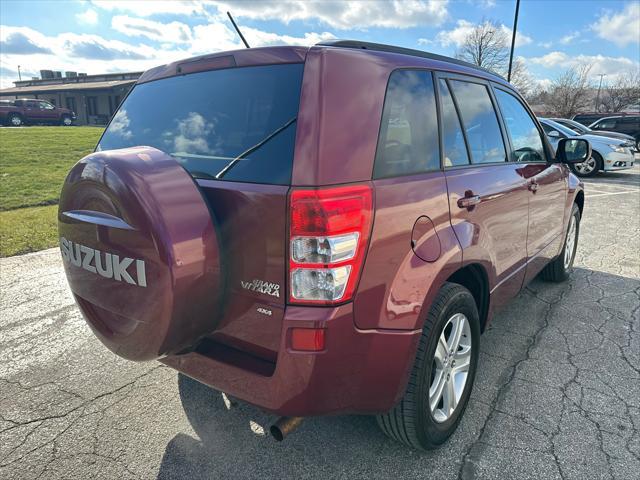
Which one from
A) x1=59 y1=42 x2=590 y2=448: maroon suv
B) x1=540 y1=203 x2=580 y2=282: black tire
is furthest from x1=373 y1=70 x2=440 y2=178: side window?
x1=540 y1=203 x2=580 y2=282: black tire

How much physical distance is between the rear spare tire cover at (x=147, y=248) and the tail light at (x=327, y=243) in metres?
0.36

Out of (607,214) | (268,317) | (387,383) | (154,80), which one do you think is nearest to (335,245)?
(268,317)

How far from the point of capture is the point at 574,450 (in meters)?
2.22

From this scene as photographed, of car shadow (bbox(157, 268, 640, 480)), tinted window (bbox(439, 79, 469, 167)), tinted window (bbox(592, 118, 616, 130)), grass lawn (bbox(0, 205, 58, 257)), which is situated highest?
tinted window (bbox(592, 118, 616, 130))

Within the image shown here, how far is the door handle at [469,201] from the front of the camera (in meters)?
2.21

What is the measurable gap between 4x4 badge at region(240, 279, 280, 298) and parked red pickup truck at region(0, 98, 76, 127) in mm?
32920

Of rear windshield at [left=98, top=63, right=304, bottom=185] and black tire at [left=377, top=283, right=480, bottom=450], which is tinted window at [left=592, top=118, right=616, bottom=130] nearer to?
black tire at [left=377, top=283, right=480, bottom=450]

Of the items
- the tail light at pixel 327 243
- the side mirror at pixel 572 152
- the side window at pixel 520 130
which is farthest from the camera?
the side mirror at pixel 572 152

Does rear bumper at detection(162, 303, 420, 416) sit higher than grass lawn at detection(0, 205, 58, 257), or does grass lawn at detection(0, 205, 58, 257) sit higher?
rear bumper at detection(162, 303, 420, 416)

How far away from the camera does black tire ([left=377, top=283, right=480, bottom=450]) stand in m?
1.99

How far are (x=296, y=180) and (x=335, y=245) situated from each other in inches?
11.0

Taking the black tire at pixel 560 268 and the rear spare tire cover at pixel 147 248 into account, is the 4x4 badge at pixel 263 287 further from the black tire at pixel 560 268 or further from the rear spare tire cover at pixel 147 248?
the black tire at pixel 560 268

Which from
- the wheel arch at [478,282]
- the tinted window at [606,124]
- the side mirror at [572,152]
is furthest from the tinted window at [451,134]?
the tinted window at [606,124]

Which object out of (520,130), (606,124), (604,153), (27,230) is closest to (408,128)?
(520,130)
